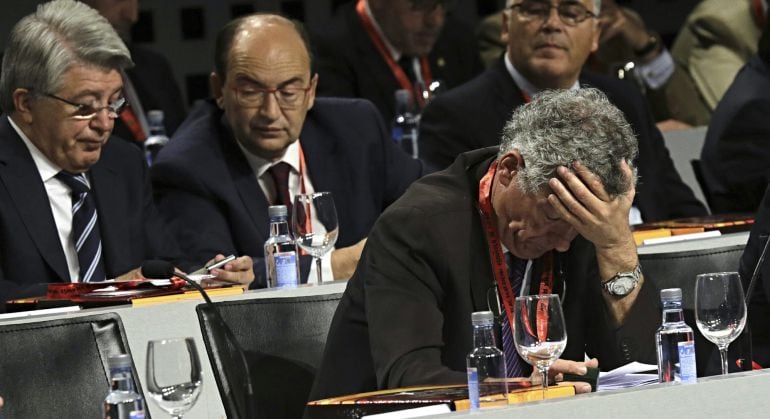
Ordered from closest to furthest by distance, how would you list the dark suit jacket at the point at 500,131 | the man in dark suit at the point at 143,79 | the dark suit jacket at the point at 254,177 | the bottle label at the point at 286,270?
the bottle label at the point at 286,270 < the dark suit jacket at the point at 254,177 < the dark suit jacket at the point at 500,131 < the man in dark suit at the point at 143,79

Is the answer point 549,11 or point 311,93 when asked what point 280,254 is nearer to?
point 311,93

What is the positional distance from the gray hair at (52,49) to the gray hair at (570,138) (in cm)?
183

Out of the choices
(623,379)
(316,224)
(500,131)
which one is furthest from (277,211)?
(623,379)

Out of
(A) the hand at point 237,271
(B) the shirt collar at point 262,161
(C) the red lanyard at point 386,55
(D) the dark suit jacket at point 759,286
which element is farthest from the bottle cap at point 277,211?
(C) the red lanyard at point 386,55

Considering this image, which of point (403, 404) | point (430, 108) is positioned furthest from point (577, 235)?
point (430, 108)

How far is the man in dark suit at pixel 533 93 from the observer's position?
5168 mm

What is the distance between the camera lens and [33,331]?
9.82 ft

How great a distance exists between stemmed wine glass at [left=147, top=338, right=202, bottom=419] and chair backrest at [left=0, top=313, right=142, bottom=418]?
1.83 feet

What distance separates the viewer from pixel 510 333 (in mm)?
3082

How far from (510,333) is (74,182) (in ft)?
6.04

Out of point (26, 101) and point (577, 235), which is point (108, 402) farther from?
point (26, 101)

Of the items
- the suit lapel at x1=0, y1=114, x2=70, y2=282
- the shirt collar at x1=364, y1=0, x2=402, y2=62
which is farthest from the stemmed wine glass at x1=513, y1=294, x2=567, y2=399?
the shirt collar at x1=364, y1=0, x2=402, y2=62

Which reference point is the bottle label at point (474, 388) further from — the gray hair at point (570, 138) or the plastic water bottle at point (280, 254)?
the plastic water bottle at point (280, 254)

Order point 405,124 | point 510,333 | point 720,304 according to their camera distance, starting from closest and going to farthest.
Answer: point 720,304, point 510,333, point 405,124
